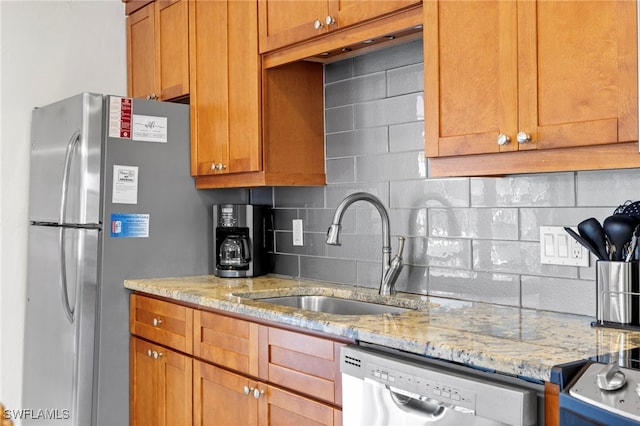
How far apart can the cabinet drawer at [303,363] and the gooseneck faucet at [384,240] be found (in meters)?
0.42

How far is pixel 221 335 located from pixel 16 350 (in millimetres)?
1446

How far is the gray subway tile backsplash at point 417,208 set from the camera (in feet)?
6.91

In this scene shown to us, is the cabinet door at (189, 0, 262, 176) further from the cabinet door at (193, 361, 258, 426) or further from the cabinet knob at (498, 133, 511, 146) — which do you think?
the cabinet knob at (498, 133, 511, 146)

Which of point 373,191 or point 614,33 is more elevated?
point 614,33

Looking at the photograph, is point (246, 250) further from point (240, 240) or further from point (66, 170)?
point (66, 170)

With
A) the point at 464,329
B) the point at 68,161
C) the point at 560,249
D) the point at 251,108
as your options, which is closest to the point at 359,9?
the point at 251,108

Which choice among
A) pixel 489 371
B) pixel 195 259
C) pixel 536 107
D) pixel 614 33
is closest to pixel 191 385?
pixel 195 259

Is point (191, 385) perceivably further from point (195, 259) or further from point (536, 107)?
point (536, 107)

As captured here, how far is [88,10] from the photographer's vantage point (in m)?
3.62

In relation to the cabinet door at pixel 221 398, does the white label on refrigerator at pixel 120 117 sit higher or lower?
higher

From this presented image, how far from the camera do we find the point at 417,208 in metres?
2.59

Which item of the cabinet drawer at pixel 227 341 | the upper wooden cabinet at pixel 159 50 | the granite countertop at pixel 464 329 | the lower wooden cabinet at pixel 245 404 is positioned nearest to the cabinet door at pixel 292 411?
the lower wooden cabinet at pixel 245 404

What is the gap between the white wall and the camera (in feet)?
11.1

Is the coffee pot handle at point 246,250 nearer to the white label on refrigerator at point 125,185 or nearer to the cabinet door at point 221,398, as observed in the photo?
the white label on refrigerator at point 125,185
